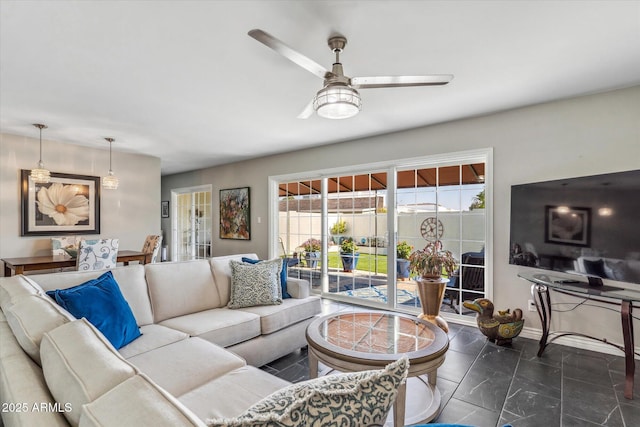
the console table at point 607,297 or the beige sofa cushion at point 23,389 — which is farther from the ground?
the beige sofa cushion at point 23,389

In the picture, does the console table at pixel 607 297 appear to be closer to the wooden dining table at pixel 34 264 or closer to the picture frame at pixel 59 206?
the wooden dining table at pixel 34 264

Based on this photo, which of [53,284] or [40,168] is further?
[40,168]

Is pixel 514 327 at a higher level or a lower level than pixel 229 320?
lower

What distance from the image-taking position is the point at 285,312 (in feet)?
8.77

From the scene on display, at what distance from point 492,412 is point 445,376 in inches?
18.2

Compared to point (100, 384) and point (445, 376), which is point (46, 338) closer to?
point (100, 384)

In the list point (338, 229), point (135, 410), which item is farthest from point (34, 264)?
point (135, 410)

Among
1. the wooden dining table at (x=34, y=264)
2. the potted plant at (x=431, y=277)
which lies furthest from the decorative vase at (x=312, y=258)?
the wooden dining table at (x=34, y=264)

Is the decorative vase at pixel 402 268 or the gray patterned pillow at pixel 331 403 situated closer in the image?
the gray patterned pillow at pixel 331 403

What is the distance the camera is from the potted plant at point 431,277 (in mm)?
3186

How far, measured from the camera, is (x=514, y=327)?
2941 mm

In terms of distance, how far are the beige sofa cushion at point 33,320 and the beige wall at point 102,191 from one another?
13.9 ft

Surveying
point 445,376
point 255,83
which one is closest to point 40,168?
point 255,83

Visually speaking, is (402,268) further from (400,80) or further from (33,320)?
(33,320)
